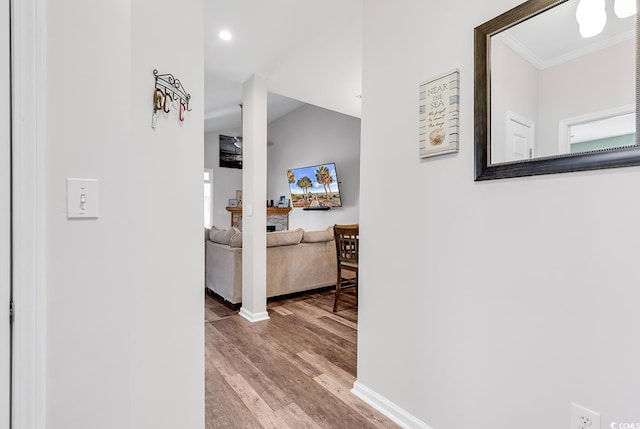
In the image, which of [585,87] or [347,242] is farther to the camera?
[347,242]

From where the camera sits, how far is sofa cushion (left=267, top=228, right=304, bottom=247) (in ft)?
12.4

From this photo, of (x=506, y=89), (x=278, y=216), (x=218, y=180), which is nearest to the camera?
(x=506, y=89)

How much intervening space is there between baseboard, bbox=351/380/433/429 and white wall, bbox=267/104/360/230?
396 cm

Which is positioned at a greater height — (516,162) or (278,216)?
(516,162)

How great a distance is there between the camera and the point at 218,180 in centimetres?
820
